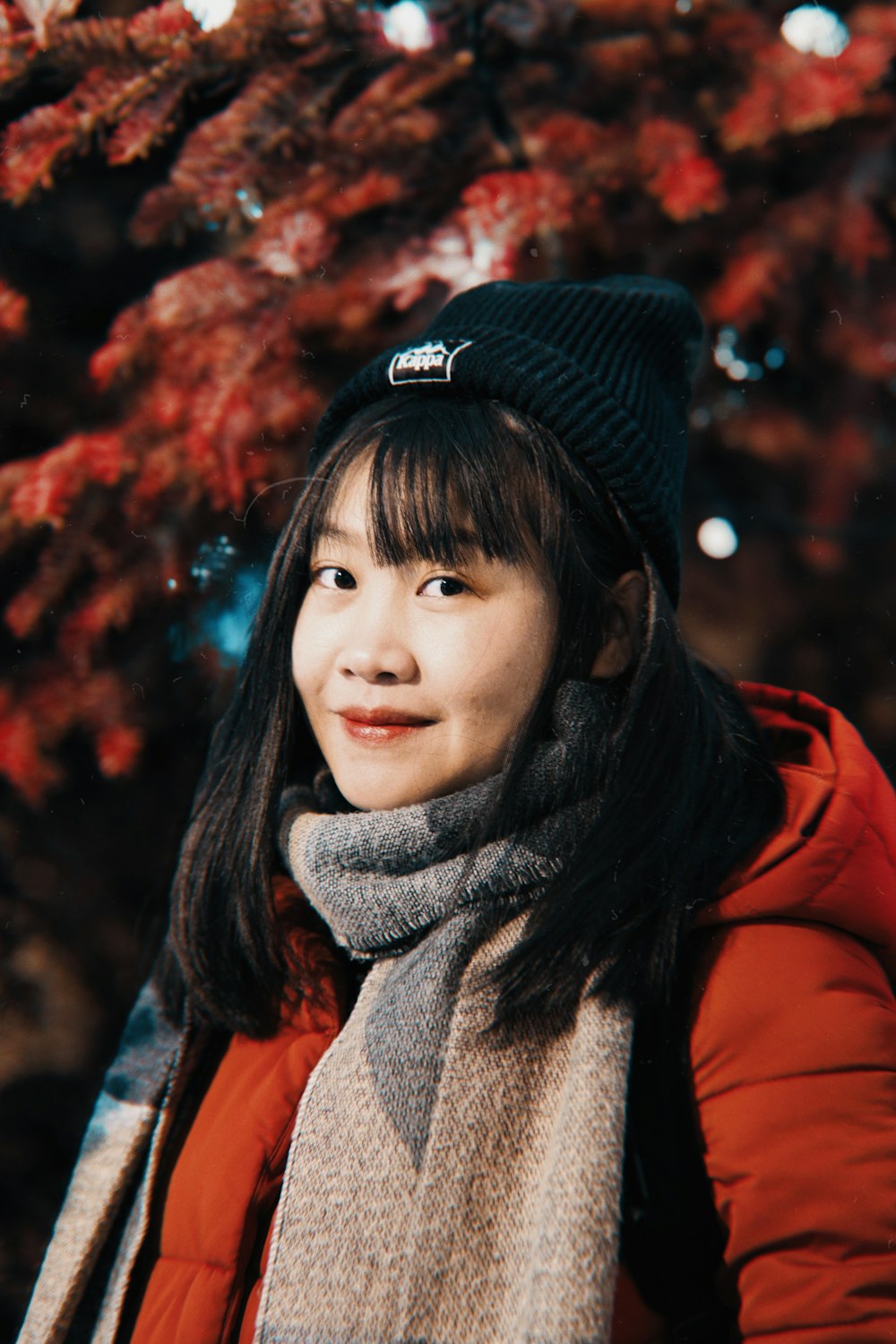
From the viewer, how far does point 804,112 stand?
193 centimetres

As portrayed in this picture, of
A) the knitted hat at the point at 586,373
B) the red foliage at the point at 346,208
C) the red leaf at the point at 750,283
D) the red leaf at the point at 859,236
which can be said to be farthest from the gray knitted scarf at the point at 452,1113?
the red leaf at the point at 859,236

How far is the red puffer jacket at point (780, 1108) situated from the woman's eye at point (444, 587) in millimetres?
545

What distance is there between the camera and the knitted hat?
1.46 meters

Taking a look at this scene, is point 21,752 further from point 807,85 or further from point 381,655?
point 807,85

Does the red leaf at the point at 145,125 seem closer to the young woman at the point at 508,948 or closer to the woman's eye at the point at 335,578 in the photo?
the young woman at the point at 508,948

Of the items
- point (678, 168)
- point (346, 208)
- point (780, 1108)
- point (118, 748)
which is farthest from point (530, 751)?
point (678, 168)

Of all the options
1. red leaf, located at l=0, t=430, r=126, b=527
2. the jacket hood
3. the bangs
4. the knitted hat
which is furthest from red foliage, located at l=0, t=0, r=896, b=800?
the jacket hood

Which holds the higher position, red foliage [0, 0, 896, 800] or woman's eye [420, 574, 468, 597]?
red foliage [0, 0, 896, 800]

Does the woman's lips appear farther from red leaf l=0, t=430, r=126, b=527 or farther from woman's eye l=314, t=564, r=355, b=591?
red leaf l=0, t=430, r=126, b=527

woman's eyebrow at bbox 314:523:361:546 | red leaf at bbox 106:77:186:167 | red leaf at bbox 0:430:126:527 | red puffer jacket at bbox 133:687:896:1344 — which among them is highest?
red leaf at bbox 106:77:186:167

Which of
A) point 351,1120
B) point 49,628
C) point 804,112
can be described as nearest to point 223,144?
point 49,628

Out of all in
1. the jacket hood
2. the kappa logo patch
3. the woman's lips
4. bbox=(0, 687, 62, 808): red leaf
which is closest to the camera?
the jacket hood

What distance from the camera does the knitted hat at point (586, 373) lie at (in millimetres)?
1465

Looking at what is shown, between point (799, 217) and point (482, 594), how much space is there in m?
1.24
